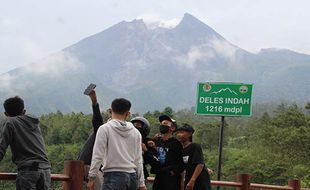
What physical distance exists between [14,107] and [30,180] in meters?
0.55

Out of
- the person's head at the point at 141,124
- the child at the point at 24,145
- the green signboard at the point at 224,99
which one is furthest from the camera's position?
the green signboard at the point at 224,99

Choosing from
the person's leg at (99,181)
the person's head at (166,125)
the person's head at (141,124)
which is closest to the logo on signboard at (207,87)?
the person's head at (166,125)

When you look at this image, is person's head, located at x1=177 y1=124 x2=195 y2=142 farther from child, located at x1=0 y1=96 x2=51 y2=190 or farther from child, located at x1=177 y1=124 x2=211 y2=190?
child, located at x1=0 y1=96 x2=51 y2=190

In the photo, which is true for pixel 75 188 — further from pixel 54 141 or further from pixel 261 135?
pixel 54 141

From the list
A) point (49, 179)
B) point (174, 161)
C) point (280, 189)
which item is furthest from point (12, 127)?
point (280, 189)

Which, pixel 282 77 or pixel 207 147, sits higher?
pixel 282 77

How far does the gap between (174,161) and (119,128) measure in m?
0.99

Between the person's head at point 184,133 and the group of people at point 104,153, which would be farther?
the person's head at point 184,133

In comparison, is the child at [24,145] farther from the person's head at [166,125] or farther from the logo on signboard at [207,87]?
the logo on signboard at [207,87]

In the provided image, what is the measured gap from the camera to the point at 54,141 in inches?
2014

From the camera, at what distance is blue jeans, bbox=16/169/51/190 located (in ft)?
11.6

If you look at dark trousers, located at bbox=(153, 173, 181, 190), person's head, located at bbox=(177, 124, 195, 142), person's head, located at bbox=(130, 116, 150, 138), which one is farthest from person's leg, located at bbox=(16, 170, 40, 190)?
person's head, located at bbox=(177, 124, 195, 142)

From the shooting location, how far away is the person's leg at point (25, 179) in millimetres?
3547

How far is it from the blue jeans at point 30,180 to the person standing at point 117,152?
339mm
